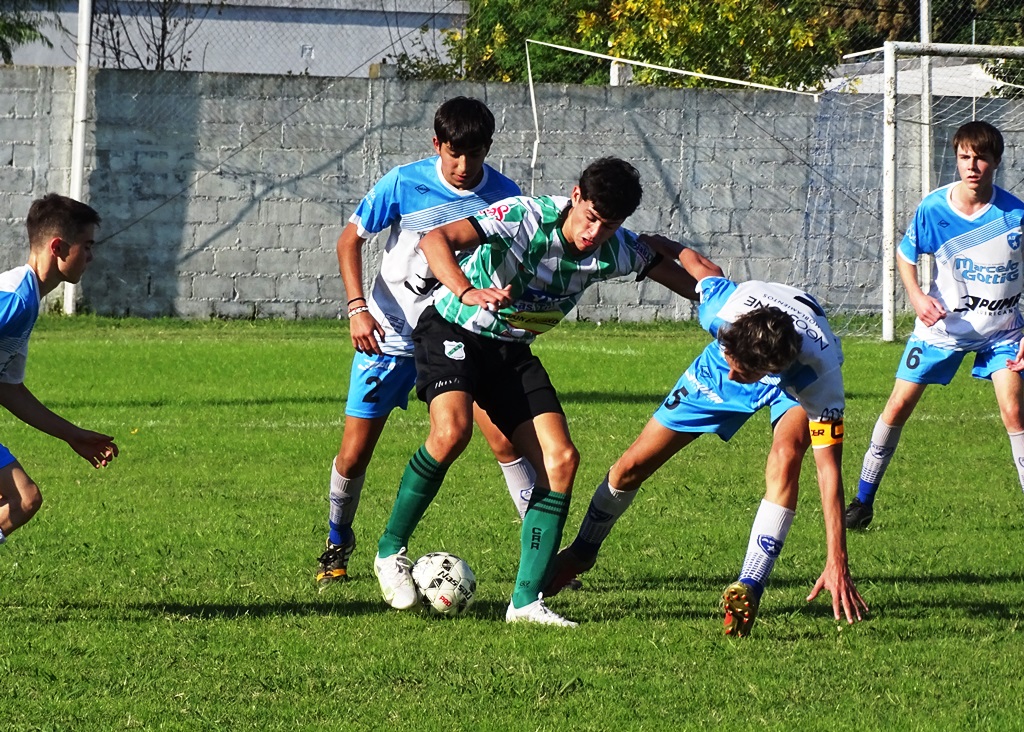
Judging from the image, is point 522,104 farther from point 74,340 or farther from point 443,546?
point 443,546

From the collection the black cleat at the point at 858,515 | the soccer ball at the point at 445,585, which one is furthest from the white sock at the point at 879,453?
the soccer ball at the point at 445,585

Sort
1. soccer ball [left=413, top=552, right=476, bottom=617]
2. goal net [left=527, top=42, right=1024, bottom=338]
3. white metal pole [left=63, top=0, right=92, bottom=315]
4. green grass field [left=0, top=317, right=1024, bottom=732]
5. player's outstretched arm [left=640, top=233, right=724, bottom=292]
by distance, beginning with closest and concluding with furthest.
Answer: green grass field [left=0, top=317, right=1024, bottom=732]
soccer ball [left=413, top=552, right=476, bottom=617]
player's outstretched arm [left=640, top=233, right=724, bottom=292]
white metal pole [left=63, top=0, right=92, bottom=315]
goal net [left=527, top=42, right=1024, bottom=338]

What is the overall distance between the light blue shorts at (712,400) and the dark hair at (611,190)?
2.85 ft

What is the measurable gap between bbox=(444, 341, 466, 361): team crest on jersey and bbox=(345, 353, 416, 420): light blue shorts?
797 millimetres

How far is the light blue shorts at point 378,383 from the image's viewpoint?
6594 mm

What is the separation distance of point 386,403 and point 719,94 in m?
14.6

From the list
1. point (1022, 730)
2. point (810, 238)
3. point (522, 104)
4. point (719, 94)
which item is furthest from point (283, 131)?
point (1022, 730)

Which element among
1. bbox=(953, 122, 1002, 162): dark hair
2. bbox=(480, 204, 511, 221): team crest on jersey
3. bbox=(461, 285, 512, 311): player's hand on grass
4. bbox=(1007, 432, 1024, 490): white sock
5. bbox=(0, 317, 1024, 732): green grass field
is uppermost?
bbox=(953, 122, 1002, 162): dark hair

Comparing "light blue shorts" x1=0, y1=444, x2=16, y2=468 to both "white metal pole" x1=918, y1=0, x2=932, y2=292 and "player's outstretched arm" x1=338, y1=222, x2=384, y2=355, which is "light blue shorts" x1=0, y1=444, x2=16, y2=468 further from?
"white metal pole" x1=918, y1=0, x2=932, y2=292

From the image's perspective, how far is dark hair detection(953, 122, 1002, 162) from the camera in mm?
7750

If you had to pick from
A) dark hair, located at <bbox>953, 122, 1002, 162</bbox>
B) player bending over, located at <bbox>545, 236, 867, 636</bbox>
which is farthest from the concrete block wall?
player bending over, located at <bbox>545, 236, 867, 636</bbox>

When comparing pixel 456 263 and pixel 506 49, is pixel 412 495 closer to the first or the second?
pixel 456 263

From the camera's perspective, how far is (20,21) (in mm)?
27672

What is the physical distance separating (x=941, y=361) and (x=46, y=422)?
458 centimetres
